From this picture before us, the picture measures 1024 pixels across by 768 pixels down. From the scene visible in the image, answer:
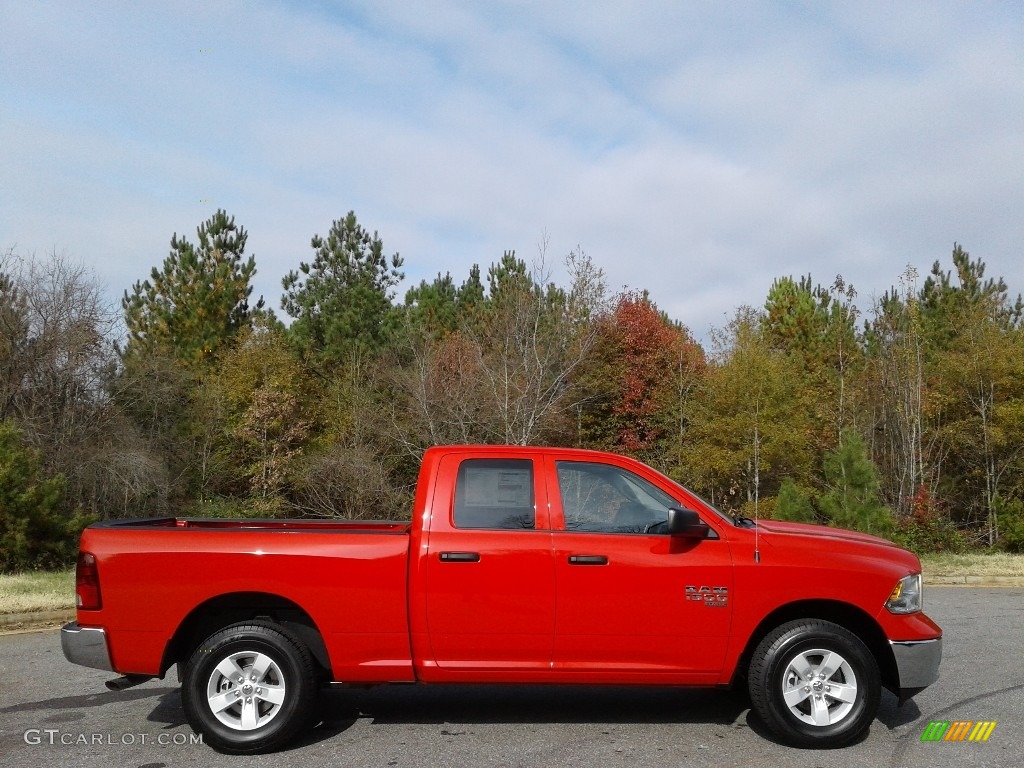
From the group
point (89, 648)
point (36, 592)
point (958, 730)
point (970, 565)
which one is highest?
point (89, 648)

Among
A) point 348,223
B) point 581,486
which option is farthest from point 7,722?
point 348,223

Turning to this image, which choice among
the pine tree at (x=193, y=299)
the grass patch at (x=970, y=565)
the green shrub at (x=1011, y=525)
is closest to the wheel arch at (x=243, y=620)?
the grass patch at (x=970, y=565)

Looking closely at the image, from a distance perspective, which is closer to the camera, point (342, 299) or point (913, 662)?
point (913, 662)

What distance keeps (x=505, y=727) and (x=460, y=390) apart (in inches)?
929

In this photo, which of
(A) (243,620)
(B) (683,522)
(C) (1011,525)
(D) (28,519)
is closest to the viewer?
(B) (683,522)

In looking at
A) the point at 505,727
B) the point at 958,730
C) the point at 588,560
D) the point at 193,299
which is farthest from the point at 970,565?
the point at 193,299

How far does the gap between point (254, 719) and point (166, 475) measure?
23845 millimetres

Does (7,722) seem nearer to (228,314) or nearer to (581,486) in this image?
(581,486)

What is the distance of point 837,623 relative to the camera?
230 inches

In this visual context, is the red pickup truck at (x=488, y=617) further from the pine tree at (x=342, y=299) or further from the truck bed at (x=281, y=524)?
the pine tree at (x=342, y=299)

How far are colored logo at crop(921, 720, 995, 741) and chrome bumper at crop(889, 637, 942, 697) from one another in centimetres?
46

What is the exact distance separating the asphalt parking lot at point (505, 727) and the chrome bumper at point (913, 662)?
0.42 m

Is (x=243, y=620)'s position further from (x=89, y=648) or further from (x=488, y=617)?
(x=488, y=617)

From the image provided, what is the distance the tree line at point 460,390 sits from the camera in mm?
25078
